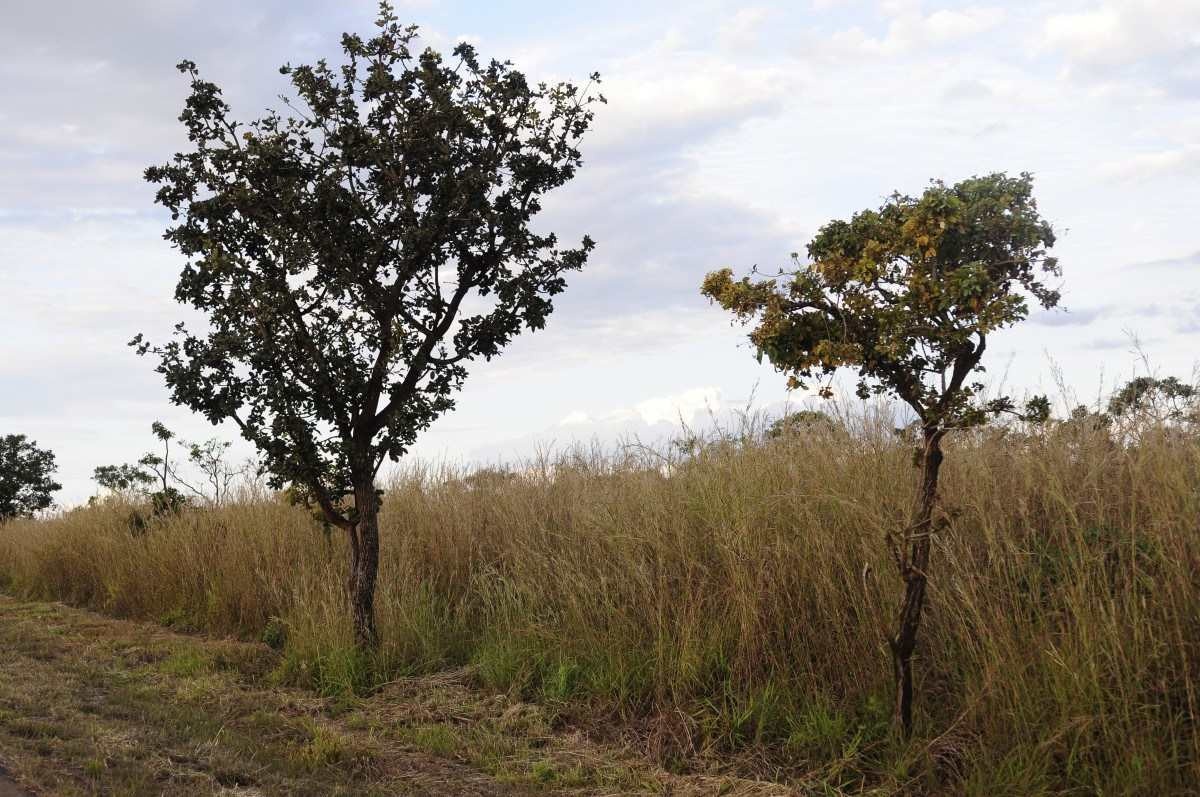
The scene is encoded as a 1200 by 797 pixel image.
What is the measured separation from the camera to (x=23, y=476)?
3684 centimetres

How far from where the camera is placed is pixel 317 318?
873 centimetres

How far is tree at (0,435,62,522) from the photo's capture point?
3600cm

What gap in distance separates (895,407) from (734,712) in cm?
298

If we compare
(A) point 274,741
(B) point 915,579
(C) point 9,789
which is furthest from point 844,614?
(C) point 9,789

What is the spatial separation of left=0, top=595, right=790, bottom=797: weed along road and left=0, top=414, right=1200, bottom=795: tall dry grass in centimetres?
37

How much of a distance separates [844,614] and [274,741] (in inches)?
157

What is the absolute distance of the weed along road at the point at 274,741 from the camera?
5.72m

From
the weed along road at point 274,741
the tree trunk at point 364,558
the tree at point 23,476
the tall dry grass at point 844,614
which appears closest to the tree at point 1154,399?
the tall dry grass at point 844,614

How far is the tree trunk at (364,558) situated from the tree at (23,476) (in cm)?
3266

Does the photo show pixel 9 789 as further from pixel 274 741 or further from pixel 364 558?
pixel 364 558

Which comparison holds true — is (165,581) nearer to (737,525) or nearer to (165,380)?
(165,380)

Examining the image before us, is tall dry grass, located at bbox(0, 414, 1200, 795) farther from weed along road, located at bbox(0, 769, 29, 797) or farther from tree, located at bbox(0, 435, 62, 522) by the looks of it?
tree, located at bbox(0, 435, 62, 522)

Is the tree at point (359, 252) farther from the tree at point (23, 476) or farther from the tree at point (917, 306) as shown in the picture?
the tree at point (23, 476)

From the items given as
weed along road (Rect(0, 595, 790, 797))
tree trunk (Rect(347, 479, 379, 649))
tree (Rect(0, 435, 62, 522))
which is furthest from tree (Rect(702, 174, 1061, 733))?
tree (Rect(0, 435, 62, 522))
